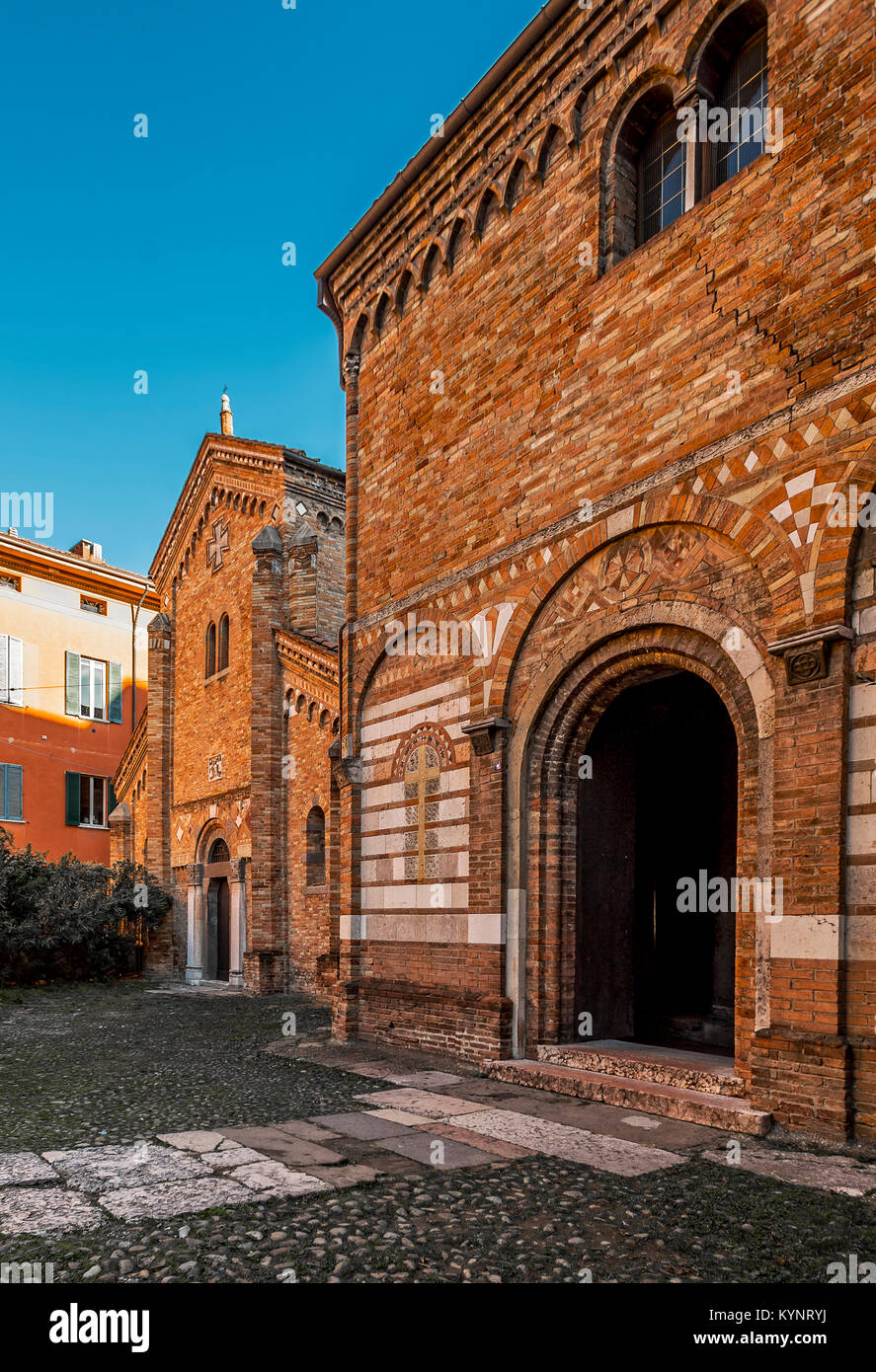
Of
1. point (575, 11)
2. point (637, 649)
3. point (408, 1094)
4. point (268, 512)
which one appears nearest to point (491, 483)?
point (637, 649)

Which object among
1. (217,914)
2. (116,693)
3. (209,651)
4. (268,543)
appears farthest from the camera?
(116,693)

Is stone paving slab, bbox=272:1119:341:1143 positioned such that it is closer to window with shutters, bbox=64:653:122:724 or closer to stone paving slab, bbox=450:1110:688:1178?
stone paving slab, bbox=450:1110:688:1178

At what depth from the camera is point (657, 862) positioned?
10164mm

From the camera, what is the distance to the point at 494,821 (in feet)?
27.8

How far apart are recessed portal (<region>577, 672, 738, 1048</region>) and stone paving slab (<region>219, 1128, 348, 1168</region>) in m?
3.16

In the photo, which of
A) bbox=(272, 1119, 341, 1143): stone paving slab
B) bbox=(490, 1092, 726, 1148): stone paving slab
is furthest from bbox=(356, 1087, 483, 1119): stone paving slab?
bbox=(272, 1119, 341, 1143): stone paving slab

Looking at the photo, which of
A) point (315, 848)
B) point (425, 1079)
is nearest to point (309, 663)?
point (315, 848)

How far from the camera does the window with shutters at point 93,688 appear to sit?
24312 millimetres

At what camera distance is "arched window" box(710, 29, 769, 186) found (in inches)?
A: 275

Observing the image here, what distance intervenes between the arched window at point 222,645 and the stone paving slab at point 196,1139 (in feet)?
44.9

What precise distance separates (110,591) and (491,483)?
18995 millimetres

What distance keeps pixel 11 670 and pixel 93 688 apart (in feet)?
7.82

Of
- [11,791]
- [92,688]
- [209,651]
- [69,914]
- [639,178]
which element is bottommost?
[69,914]

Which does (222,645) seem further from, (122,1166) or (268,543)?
(122,1166)
